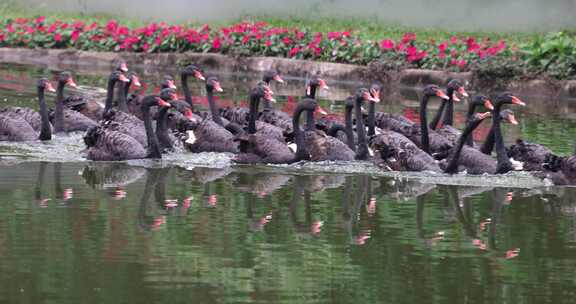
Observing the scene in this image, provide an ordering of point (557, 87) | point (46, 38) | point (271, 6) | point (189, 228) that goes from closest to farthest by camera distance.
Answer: point (189, 228), point (557, 87), point (46, 38), point (271, 6)

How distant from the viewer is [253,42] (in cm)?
2272

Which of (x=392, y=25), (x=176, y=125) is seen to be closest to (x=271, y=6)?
(x=392, y=25)

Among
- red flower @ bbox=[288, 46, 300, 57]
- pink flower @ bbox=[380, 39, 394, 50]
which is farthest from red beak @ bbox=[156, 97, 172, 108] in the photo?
red flower @ bbox=[288, 46, 300, 57]

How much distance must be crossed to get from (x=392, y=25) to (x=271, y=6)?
3.69 metres

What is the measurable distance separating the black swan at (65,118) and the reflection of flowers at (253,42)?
776 cm

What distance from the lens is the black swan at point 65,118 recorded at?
13539 mm

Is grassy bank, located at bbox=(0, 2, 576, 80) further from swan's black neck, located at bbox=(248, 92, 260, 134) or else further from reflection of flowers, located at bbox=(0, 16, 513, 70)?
swan's black neck, located at bbox=(248, 92, 260, 134)

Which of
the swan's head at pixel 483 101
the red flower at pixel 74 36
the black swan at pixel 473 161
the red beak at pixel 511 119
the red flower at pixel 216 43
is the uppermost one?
the swan's head at pixel 483 101

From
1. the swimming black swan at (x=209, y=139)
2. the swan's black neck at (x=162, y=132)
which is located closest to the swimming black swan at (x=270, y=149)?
the swimming black swan at (x=209, y=139)

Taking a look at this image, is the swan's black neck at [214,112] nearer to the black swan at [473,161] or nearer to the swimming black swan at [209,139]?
the swimming black swan at [209,139]

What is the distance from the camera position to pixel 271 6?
90.8 ft

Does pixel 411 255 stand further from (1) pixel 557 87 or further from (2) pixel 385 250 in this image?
(1) pixel 557 87

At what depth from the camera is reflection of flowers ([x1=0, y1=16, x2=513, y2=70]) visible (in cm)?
2050

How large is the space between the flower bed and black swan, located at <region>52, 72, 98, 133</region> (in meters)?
7.65
